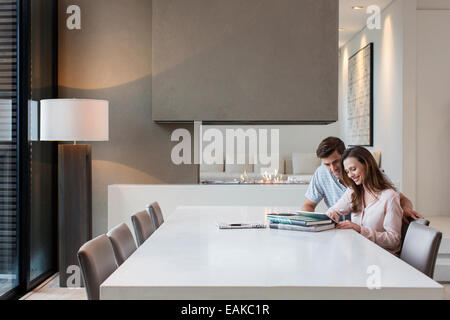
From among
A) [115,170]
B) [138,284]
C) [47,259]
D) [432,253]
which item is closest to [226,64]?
[115,170]

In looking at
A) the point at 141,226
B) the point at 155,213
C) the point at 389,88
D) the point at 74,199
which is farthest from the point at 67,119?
the point at 389,88

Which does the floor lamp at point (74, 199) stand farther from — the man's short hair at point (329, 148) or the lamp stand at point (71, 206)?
the man's short hair at point (329, 148)

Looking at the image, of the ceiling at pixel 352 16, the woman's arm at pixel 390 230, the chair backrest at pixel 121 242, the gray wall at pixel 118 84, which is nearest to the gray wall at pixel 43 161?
the gray wall at pixel 118 84

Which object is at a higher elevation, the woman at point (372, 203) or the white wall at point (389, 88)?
the white wall at point (389, 88)

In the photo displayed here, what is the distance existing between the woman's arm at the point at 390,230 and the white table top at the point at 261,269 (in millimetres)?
115

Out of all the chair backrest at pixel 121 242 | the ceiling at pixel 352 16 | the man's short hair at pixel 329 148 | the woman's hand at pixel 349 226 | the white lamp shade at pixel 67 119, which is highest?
the ceiling at pixel 352 16

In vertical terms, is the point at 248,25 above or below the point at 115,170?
above

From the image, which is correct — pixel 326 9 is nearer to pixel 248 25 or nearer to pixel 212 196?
pixel 248 25

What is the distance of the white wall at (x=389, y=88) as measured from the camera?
5.97m

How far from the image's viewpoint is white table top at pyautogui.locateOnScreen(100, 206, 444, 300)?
1.44 metres

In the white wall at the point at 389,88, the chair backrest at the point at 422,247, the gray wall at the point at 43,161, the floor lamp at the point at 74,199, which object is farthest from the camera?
the white wall at the point at 389,88

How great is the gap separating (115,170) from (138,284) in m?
3.14

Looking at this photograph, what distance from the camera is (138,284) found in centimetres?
146

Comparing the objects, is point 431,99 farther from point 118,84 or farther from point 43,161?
point 43,161
